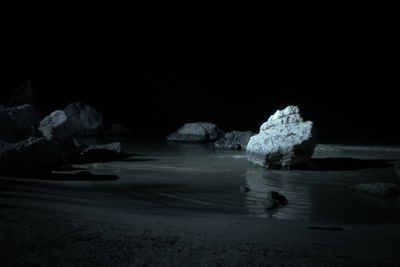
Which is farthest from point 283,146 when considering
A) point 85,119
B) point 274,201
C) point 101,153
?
point 85,119

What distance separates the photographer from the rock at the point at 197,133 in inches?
872

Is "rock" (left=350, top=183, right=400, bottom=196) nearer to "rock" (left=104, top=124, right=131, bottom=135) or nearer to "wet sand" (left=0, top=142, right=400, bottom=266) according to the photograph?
"wet sand" (left=0, top=142, right=400, bottom=266)

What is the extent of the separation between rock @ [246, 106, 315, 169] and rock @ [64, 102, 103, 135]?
56.6 ft

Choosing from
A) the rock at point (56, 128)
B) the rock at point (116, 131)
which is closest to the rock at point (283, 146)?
the rock at point (56, 128)

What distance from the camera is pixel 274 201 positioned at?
737 centimetres

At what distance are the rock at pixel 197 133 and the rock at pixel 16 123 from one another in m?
10.7

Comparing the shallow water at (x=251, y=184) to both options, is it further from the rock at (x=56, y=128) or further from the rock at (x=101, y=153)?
the rock at (x=56, y=128)

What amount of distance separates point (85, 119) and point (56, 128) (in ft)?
49.0

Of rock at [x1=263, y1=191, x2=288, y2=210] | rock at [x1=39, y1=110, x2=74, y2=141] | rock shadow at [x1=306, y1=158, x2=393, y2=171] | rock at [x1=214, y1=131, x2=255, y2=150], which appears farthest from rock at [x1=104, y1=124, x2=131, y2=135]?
rock at [x1=263, y1=191, x2=288, y2=210]

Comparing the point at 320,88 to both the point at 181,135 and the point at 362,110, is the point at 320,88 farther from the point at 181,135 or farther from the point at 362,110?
the point at 181,135

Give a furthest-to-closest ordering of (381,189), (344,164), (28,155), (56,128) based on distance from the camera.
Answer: (56,128) → (344,164) → (28,155) → (381,189)

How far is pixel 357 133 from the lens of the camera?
24891 mm

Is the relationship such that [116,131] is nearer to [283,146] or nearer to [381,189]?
[283,146]

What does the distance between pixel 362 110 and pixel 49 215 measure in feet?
123
